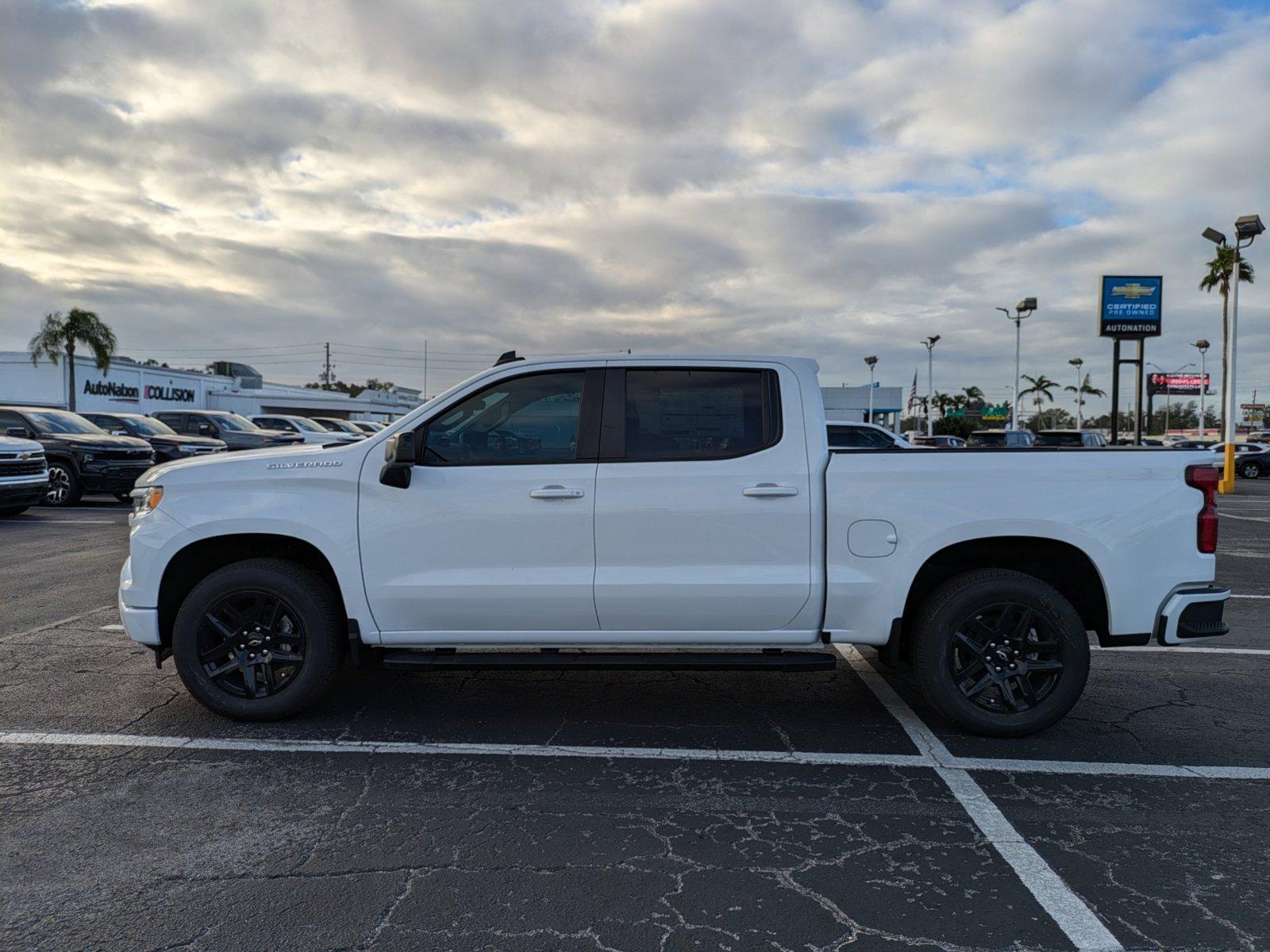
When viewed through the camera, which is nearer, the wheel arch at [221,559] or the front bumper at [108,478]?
the wheel arch at [221,559]

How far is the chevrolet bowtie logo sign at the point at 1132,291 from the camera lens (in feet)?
130

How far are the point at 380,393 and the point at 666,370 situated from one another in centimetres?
8303

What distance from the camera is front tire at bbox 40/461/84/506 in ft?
53.6

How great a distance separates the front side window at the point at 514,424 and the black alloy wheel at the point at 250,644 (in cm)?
114

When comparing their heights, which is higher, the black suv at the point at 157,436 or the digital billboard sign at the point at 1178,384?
the digital billboard sign at the point at 1178,384

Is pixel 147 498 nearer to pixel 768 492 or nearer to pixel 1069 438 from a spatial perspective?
pixel 768 492

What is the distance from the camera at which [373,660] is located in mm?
4930

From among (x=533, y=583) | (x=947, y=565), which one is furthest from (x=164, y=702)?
(x=947, y=565)

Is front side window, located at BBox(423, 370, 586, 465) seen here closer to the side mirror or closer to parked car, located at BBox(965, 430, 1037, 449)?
the side mirror

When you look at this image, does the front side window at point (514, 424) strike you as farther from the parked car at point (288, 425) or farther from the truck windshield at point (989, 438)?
the parked car at point (288, 425)

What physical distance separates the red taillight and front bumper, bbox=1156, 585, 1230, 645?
0.74 ft

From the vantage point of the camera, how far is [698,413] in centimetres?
483

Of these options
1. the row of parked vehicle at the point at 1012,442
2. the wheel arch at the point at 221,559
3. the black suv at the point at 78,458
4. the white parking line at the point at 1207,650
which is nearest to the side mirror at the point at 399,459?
the wheel arch at the point at 221,559

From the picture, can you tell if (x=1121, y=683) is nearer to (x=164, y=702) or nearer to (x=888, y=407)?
(x=164, y=702)
